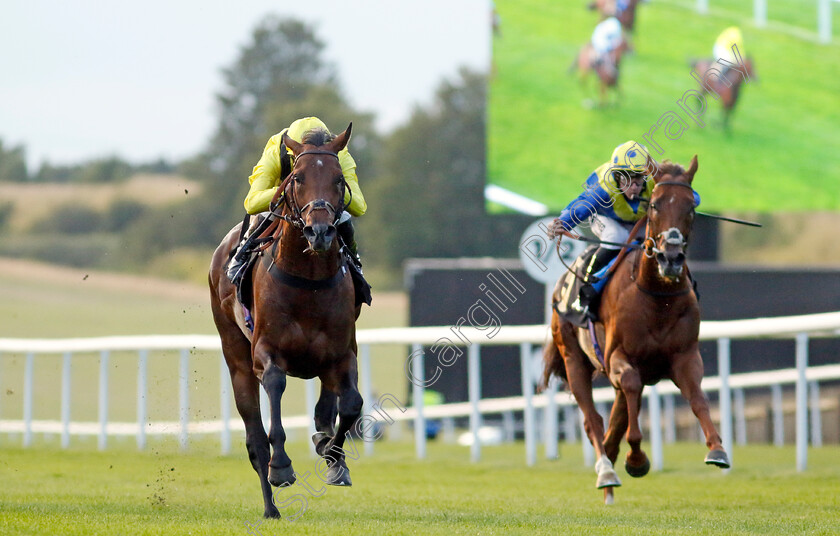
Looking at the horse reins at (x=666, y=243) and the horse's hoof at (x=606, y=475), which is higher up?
the horse reins at (x=666, y=243)

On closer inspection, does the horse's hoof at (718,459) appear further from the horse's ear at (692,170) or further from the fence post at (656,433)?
the fence post at (656,433)

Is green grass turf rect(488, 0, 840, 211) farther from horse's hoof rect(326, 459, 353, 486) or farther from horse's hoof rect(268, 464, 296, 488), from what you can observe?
horse's hoof rect(268, 464, 296, 488)

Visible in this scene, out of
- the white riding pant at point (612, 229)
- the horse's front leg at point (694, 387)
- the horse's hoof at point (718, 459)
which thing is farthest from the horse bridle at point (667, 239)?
the horse's hoof at point (718, 459)

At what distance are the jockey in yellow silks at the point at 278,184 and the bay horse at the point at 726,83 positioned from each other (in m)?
8.91

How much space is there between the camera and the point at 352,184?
6.55 metres

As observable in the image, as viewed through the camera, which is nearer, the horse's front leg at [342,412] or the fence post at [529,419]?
the horse's front leg at [342,412]

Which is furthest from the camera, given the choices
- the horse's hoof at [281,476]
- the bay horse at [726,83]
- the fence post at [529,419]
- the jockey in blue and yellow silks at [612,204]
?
the bay horse at [726,83]

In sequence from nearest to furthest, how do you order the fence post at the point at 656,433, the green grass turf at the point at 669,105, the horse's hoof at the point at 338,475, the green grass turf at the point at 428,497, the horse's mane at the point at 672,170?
the green grass turf at the point at 428,497, the horse's hoof at the point at 338,475, the horse's mane at the point at 672,170, the fence post at the point at 656,433, the green grass turf at the point at 669,105

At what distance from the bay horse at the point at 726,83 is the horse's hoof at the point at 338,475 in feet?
30.8

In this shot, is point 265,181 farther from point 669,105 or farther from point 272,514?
point 669,105

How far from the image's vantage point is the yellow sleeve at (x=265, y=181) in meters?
6.65

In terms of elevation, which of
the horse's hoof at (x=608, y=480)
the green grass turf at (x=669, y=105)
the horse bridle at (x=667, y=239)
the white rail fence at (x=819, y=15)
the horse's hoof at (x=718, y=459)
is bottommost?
the horse's hoof at (x=608, y=480)

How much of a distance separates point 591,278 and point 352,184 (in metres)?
1.85

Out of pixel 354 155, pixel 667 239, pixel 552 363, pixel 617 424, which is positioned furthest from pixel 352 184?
pixel 354 155
